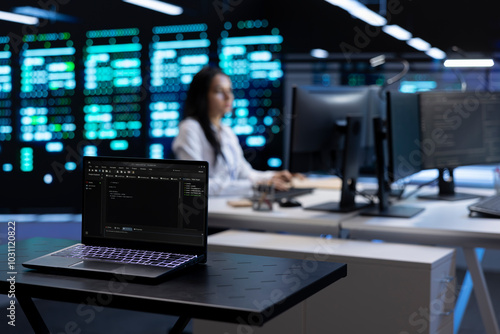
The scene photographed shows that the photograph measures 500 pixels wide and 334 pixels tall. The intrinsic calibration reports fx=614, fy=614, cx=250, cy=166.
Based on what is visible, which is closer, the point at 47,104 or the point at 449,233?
the point at 449,233

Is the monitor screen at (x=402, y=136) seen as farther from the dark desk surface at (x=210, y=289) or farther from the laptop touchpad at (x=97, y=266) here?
the laptop touchpad at (x=97, y=266)

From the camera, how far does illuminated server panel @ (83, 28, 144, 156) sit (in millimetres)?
4684

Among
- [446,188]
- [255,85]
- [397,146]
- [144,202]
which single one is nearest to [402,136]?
[397,146]

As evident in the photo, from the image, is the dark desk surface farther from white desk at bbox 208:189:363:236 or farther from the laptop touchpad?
white desk at bbox 208:189:363:236

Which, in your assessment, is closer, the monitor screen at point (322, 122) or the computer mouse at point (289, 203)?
the monitor screen at point (322, 122)

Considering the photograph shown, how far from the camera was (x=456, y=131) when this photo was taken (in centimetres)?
304

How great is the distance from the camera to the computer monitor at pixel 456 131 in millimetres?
2891

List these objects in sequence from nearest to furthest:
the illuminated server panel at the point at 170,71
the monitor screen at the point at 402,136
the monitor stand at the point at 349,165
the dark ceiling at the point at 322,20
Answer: the monitor screen at the point at 402,136 → the monitor stand at the point at 349,165 → the dark ceiling at the point at 322,20 → the illuminated server panel at the point at 170,71

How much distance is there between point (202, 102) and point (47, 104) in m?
1.65

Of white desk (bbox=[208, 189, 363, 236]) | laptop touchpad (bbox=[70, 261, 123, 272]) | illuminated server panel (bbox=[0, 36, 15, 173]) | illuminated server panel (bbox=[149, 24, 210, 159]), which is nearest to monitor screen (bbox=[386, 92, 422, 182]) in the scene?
white desk (bbox=[208, 189, 363, 236])

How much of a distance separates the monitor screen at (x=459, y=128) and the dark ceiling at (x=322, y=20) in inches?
62.9

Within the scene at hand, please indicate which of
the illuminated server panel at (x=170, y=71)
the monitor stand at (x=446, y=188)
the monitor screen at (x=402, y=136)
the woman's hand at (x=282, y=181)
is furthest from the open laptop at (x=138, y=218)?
the illuminated server panel at (x=170, y=71)

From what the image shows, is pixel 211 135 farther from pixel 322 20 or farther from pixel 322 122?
pixel 322 20

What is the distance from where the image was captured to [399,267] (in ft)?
7.22
